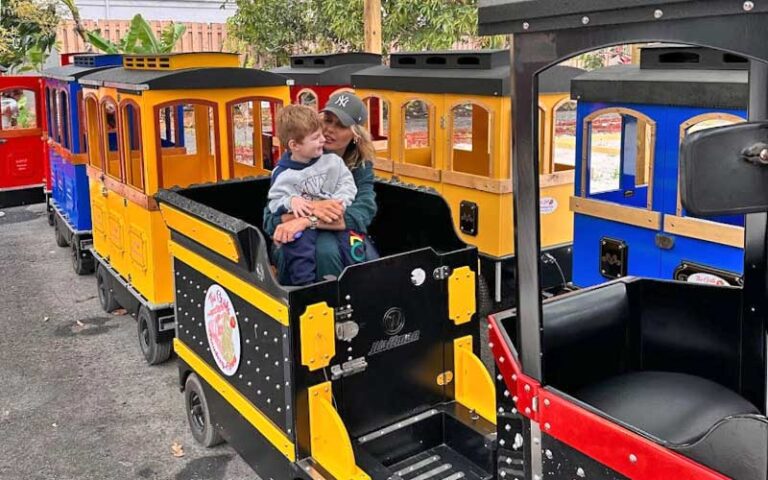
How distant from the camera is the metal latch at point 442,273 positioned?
3580 millimetres

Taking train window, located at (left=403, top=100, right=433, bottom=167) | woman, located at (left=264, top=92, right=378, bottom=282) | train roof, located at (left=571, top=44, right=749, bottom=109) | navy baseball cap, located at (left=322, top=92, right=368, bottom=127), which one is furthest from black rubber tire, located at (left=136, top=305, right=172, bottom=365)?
train roof, located at (left=571, top=44, right=749, bottom=109)

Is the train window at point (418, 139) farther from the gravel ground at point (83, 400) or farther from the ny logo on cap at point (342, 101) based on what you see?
the ny logo on cap at point (342, 101)

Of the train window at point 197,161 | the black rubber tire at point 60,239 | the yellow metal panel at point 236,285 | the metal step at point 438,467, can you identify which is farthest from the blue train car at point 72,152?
the metal step at point 438,467

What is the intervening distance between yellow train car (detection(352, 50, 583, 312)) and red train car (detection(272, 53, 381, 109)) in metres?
1.24

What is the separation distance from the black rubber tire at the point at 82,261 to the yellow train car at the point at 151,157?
1.05 meters

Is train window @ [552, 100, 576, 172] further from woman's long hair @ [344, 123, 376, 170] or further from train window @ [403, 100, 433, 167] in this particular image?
woman's long hair @ [344, 123, 376, 170]

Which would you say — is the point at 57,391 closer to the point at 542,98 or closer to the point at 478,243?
the point at 478,243

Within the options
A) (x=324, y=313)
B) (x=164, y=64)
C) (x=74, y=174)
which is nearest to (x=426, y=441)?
(x=324, y=313)

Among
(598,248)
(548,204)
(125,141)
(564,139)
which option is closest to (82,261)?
(125,141)

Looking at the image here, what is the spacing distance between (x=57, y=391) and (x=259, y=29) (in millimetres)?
10516

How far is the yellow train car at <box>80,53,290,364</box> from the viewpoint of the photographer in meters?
5.25

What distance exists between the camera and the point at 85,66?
26.8 ft

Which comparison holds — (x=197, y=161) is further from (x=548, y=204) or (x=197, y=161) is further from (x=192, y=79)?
(x=548, y=204)

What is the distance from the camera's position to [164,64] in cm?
565
